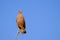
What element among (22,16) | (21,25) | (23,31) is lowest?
(23,31)

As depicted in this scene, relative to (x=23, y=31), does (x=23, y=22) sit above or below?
above

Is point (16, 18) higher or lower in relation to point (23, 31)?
higher

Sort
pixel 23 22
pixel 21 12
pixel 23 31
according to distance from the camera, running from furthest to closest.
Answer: pixel 23 22 → pixel 21 12 → pixel 23 31

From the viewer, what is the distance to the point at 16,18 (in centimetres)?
875

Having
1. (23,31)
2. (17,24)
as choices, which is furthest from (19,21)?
(23,31)

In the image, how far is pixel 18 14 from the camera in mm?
8469

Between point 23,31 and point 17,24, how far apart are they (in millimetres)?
1946

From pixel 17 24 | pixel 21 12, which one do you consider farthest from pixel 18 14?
pixel 17 24

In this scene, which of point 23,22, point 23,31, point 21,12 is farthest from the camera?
point 23,22

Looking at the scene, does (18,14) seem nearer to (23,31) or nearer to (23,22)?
(23,22)

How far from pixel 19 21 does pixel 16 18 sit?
31 centimetres

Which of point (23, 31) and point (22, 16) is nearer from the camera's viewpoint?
point (23, 31)

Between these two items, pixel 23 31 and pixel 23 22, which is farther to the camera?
pixel 23 22

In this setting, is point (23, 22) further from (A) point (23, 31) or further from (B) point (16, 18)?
(A) point (23, 31)
